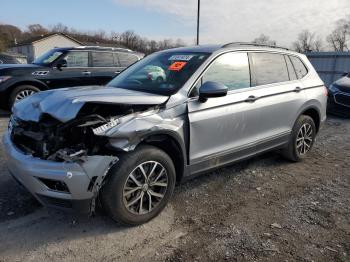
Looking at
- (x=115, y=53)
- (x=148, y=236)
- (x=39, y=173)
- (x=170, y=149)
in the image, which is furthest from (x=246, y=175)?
(x=115, y=53)

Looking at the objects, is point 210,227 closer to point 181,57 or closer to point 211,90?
point 211,90

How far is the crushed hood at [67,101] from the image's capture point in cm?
317

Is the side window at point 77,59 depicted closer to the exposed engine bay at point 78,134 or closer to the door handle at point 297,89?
the door handle at point 297,89

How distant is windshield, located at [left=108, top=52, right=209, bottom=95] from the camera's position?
3.87 m

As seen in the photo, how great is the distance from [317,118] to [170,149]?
3213 mm

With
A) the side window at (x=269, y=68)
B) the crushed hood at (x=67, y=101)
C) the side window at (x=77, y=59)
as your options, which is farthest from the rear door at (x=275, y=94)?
the side window at (x=77, y=59)

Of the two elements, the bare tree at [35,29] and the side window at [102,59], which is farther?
the bare tree at [35,29]

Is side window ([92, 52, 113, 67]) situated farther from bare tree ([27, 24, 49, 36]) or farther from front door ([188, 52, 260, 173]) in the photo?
bare tree ([27, 24, 49, 36])

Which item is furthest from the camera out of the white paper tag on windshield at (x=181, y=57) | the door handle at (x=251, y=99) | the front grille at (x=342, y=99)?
the front grille at (x=342, y=99)

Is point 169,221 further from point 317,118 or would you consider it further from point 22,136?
point 317,118

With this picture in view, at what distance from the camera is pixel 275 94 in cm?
476

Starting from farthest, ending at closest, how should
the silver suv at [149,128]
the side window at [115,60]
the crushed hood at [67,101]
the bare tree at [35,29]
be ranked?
Result: the bare tree at [35,29], the side window at [115,60], the crushed hood at [67,101], the silver suv at [149,128]

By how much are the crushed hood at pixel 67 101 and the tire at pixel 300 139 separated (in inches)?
100

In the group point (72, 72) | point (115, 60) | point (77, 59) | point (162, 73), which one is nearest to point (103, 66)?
point (115, 60)
